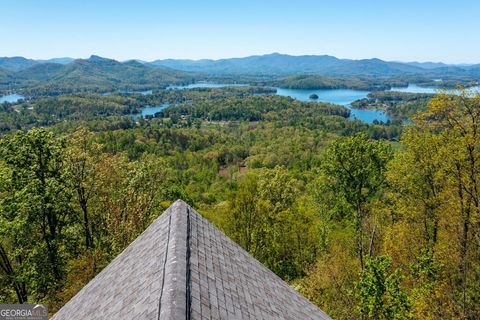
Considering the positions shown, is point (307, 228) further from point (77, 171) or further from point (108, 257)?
point (77, 171)

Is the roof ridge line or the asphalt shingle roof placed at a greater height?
the roof ridge line

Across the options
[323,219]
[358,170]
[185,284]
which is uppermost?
[185,284]

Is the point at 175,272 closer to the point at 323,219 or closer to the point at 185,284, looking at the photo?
the point at 185,284

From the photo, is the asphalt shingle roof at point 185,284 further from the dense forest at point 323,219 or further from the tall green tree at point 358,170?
the tall green tree at point 358,170

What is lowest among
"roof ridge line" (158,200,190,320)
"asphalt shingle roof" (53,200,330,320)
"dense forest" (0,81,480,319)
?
"dense forest" (0,81,480,319)

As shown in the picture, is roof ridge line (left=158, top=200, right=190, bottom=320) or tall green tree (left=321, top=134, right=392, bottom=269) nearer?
roof ridge line (left=158, top=200, right=190, bottom=320)

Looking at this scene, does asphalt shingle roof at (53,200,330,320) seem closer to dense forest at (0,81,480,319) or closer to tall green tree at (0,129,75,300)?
dense forest at (0,81,480,319)

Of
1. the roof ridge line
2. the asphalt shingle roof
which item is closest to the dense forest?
the asphalt shingle roof

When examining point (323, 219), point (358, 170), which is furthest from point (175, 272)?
point (323, 219)
